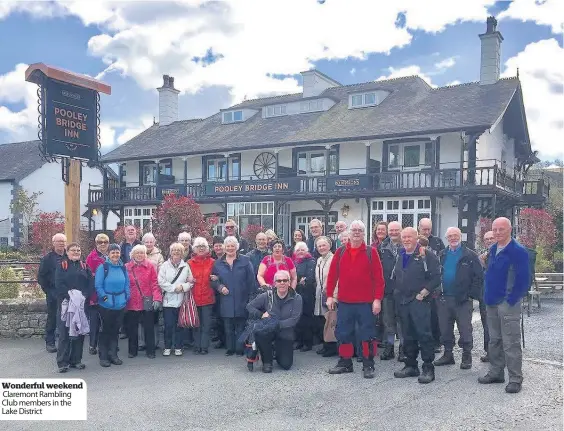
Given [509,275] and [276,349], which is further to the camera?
[276,349]

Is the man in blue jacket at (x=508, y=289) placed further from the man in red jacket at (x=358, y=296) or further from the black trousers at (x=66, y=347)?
the black trousers at (x=66, y=347)

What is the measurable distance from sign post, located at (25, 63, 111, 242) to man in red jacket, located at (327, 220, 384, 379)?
220 inches

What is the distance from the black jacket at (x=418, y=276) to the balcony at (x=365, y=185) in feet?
41.1

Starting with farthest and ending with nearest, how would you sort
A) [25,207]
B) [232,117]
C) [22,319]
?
1. [25,207]
2. [232,117]
3. [22,319]

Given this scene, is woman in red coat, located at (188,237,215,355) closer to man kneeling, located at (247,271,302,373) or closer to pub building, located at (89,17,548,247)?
man kneeling, located at (247,271,302,373)

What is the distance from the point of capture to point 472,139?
20219 mm

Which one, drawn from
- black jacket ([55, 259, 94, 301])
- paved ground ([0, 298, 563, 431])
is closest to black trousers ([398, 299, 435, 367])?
paved ground ([0, 298, 563, 431])

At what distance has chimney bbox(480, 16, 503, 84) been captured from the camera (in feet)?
74.3

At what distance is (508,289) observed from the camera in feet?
19.2

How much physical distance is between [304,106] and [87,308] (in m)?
22.0

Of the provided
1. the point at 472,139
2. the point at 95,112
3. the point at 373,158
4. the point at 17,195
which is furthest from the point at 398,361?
the point at 17,195

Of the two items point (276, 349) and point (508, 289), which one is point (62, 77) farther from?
point (508, 289)

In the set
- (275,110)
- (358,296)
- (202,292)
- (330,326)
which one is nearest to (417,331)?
(358,296)

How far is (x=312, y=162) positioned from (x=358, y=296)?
19.0m
